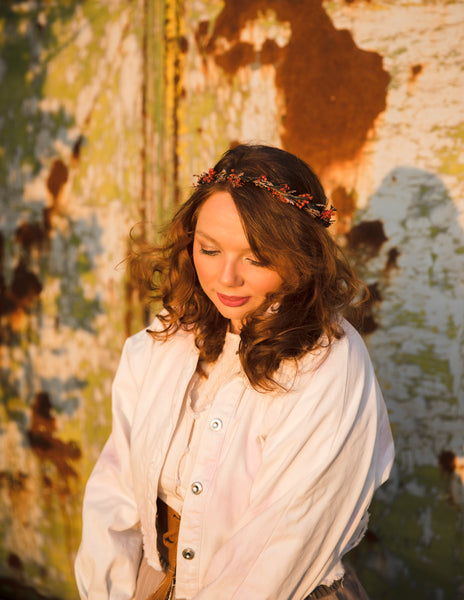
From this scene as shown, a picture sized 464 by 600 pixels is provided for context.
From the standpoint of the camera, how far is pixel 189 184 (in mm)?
2225

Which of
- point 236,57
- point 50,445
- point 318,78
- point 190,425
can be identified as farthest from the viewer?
point 50,445

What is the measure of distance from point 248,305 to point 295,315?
143 mm

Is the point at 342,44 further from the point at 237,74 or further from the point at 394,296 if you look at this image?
the point at 394,296

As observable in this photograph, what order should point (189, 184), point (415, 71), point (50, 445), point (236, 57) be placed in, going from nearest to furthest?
point (415, 71), point (236, 57), point (189, 184), point (50, 445)

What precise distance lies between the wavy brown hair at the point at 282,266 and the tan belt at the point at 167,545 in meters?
0.49

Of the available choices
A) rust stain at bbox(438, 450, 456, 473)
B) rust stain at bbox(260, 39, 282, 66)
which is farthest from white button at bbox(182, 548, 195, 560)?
rust stain at bbox(260, 39, 282, 66)

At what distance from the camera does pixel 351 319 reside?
1.78 meters

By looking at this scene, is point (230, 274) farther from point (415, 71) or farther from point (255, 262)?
point (415, 71)

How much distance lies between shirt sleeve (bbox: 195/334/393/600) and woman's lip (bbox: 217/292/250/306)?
0.94 ft

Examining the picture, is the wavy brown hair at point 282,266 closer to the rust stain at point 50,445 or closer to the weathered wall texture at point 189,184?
the weathered wall texture at point 189,184

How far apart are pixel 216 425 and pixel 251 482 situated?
0.58 ft

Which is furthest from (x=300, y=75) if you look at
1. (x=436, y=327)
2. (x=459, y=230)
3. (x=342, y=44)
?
(x=436, y=327)

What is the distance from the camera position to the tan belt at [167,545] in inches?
61.4

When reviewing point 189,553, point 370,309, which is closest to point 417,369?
point 370,309
